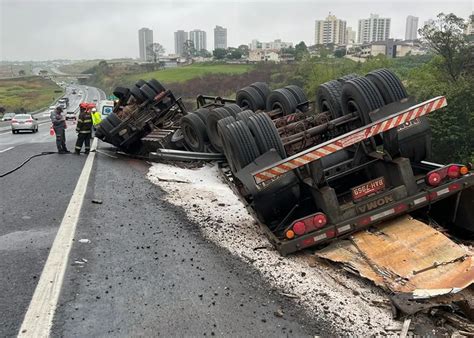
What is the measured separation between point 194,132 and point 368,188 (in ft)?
20.9

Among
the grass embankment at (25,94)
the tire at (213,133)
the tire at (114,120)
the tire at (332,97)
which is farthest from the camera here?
the grass embankment at (25,94)

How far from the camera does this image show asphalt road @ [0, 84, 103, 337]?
3855 millimetres

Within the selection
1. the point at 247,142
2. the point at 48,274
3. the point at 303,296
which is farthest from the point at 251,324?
the point at 247,142

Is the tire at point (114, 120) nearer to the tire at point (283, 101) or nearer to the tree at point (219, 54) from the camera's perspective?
the tire at point (283, 101)

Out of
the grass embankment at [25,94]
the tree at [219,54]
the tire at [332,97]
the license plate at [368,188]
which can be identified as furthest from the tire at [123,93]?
the tree at [219,54]

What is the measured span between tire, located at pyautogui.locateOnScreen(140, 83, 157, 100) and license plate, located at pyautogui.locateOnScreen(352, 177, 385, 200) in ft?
30.4

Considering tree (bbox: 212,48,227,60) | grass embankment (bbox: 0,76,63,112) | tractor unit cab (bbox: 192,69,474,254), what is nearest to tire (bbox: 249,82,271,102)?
tractor unit cab (bbox: 192,69,474,254)

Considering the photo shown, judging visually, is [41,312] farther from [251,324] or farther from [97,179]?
[97,179]

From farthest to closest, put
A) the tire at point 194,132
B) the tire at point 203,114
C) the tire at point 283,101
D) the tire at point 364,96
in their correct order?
the tire at point 203,114 < the tire at point 194,132 < the tire at point 283,101 < the tire at point 364,96

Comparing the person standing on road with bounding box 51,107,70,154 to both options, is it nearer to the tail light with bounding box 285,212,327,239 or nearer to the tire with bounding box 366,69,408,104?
the tire with bounding box 366,69,408,104

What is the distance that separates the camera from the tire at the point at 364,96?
5.86 metres

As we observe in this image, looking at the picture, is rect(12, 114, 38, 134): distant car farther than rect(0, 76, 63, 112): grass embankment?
No

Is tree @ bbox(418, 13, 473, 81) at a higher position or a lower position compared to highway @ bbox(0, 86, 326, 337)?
higher

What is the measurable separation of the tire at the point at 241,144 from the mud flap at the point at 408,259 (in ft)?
4.50
